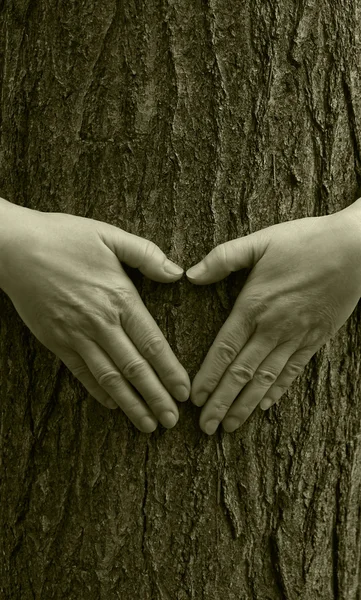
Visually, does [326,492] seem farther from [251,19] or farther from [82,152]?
[251,19]

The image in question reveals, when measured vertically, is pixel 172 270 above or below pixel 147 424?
above

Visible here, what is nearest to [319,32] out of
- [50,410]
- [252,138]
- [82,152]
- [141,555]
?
[252,138]

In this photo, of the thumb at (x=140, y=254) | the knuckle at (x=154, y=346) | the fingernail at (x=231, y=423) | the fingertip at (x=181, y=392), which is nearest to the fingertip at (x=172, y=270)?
the thumb at (x=140, y=254)

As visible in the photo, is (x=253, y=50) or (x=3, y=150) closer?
(x=253, y=50)

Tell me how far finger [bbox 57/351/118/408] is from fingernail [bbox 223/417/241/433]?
0.81 ft

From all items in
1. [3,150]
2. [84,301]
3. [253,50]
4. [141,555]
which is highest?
[253,50]

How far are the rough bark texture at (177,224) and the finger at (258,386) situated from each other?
6cm

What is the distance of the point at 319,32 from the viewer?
1434mm

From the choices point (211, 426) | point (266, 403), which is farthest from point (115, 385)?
point (266, 403)

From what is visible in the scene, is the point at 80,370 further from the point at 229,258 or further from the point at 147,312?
the point at 229,258

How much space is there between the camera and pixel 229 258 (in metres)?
1.37

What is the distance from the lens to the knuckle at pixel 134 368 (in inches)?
53.9

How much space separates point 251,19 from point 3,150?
636mm

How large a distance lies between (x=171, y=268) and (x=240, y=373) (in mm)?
272
